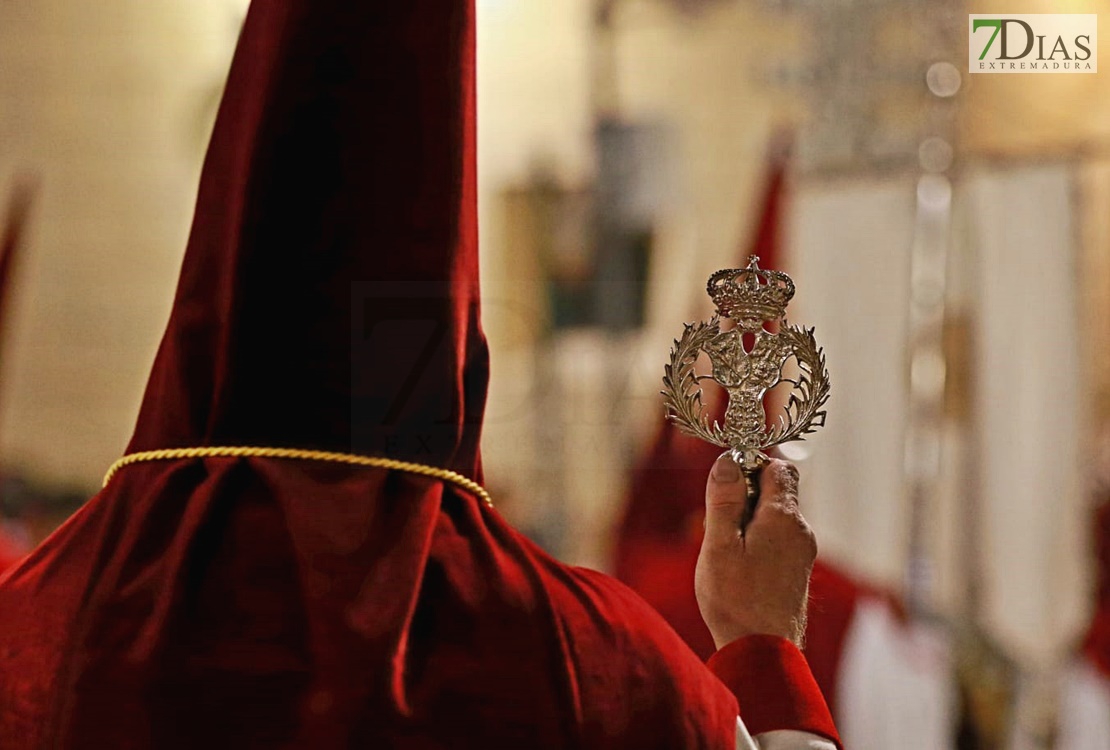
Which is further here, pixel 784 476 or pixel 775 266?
pixel 775 266

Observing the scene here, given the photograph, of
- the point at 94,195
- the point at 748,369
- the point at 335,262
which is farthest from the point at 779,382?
the point at 94,195

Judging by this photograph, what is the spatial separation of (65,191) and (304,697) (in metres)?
3.46

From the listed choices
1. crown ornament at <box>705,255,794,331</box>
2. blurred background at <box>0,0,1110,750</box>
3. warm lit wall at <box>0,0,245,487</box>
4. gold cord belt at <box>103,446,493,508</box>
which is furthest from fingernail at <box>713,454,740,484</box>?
warm lit wall at <box>0,0,245,487</box>

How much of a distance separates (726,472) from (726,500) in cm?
2

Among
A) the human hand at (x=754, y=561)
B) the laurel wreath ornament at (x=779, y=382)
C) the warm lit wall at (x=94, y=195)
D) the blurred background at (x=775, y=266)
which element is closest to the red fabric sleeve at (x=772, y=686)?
the human hand at (x=754, y=561)

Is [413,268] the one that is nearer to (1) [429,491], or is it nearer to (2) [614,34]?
(1) [429,491]

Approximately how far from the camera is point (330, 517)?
2.30ft

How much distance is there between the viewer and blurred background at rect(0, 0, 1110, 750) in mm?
3375

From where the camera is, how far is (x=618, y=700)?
69cm

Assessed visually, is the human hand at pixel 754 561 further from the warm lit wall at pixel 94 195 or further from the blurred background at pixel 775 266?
the warm lit wall at pixel 94 195

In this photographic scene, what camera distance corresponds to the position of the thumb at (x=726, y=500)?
2.83ft

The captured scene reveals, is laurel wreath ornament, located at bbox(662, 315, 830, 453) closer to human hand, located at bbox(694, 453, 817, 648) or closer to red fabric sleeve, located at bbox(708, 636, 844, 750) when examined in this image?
human hand, located at bbox(694, 453, 817, 648)

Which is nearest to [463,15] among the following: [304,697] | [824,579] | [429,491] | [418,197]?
[418,197]

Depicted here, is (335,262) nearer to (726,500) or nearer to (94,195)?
(726,500)
